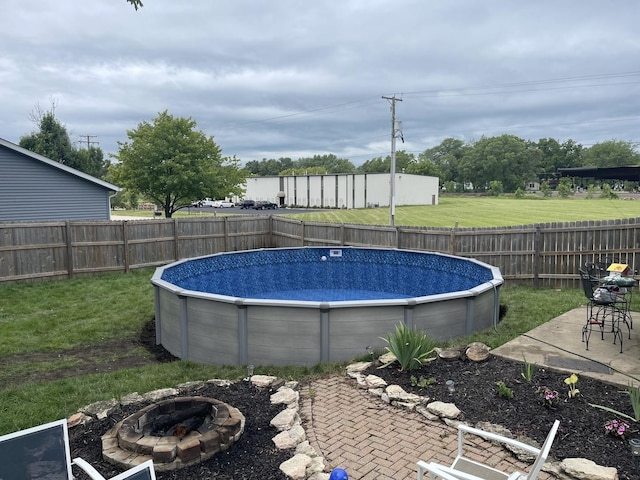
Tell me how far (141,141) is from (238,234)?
457 inches

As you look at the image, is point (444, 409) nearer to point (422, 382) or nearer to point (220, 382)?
point (422, 382)

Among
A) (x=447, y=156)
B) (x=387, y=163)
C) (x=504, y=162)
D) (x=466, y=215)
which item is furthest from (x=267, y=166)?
(x=466, y=215)

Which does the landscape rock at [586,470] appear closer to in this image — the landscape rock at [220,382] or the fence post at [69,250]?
the landscape rock at [220,382]

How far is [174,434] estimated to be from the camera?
4.35m

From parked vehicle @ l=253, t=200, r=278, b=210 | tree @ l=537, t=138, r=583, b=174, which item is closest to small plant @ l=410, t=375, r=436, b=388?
parked vehicle @ l=253, t=200, r=278, b=210

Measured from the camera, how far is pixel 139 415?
4.58m

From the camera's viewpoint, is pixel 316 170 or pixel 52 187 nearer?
pixel 52 187

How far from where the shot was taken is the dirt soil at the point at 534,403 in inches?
161

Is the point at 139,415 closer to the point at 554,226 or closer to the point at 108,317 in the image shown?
the point at 108,317

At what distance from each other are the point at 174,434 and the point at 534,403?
3802 millimetres

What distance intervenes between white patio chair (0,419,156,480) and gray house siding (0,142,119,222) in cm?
1726

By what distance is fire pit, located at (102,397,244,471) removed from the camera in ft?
13.0

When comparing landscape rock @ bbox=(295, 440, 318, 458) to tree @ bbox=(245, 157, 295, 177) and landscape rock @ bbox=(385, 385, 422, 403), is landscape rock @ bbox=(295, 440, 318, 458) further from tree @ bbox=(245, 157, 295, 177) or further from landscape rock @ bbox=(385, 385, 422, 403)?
tree @ bbox=(245, 157, 295, 177)

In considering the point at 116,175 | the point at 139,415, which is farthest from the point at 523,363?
the point at 116,175
